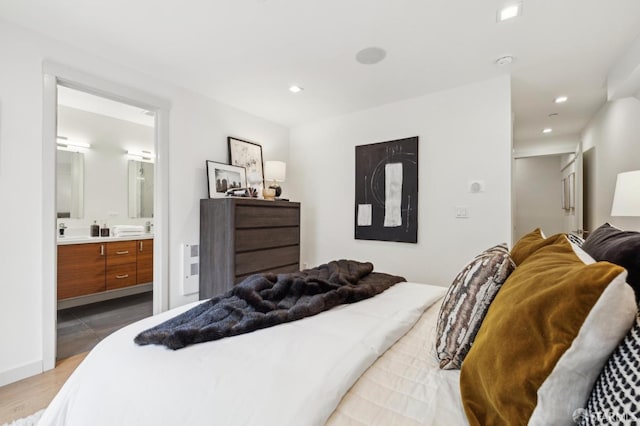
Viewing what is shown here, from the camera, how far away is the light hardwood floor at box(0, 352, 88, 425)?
1676 millimetres

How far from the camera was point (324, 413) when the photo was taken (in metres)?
0.72

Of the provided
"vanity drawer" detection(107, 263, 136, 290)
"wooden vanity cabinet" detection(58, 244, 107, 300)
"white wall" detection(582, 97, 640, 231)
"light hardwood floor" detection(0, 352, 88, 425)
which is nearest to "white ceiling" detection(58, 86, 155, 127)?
"wooden vanity cabinet" detection(58, 244, 107, 300)

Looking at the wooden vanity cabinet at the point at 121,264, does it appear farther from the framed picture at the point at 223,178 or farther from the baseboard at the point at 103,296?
the framed picture at the point at 223,178

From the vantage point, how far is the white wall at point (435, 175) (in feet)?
8.77

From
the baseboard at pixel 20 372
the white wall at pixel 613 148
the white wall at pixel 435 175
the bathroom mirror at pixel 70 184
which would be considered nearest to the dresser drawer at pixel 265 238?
the white wall at pixel 435 175

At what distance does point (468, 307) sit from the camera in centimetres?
96

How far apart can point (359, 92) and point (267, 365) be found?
282 cm

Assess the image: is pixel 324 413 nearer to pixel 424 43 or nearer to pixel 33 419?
pixel 33 419

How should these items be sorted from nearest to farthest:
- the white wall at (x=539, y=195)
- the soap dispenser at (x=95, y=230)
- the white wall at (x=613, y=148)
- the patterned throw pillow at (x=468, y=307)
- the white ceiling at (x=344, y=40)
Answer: the patterned throw pillow at (x=468, y=307) < the white ceiling at (x=344, y=40) < the white wall at (x=613, y=148) < the soap dispenser at (x=95, y=230) < the white wall at (x=539, y=195)

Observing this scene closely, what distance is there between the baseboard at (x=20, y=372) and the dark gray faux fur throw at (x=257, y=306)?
1734mm

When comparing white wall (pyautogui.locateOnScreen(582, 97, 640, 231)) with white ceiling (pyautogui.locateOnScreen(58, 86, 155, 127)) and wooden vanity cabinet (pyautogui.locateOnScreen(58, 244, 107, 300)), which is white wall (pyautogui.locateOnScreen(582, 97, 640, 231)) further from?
wooden vanity cabinet (pyautogui.locateOnScreen(58, 244, 107, 300))

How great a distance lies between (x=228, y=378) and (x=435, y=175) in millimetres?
2787

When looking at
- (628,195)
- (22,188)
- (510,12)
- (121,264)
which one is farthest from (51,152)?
(628,195)

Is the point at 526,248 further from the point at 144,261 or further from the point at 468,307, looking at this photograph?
the point at 144,261
